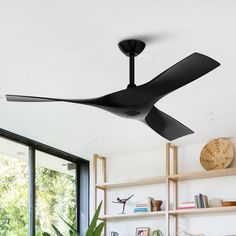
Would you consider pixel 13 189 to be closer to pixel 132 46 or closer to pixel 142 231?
pixel 142 231

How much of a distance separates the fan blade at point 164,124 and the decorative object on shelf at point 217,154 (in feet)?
5.50

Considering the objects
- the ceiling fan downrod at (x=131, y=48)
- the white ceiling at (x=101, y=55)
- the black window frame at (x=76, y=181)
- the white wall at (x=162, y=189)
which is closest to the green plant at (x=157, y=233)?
the white wall at (x=162, y=189)

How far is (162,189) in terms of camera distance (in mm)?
5516

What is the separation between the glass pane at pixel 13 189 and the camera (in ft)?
15.7

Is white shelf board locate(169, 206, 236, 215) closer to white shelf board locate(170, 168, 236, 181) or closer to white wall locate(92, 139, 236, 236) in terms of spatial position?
white wall locate(92, 139, 236, 236)

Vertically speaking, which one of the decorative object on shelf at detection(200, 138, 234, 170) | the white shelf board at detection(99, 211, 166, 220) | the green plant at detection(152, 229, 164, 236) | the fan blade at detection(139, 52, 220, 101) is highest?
the fan blade at detection(139, 52, 220, 101)

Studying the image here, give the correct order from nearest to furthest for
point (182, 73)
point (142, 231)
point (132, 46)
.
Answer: point (182, 73) → point (132, 46) → point (142, 231)

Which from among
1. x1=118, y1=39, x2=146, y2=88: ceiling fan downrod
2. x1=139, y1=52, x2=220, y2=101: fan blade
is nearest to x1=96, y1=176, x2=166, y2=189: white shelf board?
x1=118, y1=39, x2=146, y2=88: ceiling fan downrod

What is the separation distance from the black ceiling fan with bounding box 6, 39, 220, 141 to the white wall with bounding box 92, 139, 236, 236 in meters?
1.98

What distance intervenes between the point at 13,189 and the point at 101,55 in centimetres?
220

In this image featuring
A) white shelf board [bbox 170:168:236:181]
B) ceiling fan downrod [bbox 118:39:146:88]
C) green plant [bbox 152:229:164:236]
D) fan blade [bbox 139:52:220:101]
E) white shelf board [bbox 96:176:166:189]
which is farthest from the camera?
white shelf board [bbox 96:176:166:189]

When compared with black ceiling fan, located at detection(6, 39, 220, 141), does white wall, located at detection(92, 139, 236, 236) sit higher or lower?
lower

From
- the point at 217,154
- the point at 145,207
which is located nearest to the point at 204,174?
the point at 217,154

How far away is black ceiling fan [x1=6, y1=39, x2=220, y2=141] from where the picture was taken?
258cm
